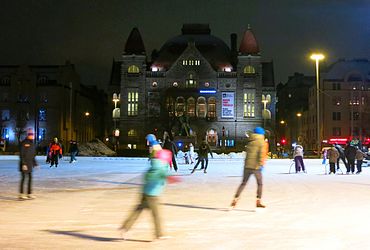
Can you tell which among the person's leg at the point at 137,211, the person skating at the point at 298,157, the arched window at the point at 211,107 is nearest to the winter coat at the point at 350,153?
the person skating at the point at 298,157

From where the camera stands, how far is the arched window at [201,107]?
92.8 meters

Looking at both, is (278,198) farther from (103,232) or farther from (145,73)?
(145,73)

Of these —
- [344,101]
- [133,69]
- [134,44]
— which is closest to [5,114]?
[133,69]

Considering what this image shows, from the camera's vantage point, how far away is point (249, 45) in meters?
97.2

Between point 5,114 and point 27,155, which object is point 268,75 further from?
point 27,155

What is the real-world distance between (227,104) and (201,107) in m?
4.60

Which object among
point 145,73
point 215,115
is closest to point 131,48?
point 145,73

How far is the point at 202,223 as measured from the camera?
10.2 metres

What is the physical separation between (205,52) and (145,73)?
12.4m

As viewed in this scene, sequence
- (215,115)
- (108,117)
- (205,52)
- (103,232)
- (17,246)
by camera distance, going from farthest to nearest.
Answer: (108,117) → (205,52) → (215,115) → (103,232) → (17,246)

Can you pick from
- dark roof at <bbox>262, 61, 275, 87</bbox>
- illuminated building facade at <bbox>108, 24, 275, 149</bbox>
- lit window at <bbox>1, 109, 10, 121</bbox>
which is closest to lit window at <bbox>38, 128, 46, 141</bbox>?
lit window at <bbox>1, 109, 10, 121</bbox>

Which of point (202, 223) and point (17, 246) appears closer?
point (17, 246)

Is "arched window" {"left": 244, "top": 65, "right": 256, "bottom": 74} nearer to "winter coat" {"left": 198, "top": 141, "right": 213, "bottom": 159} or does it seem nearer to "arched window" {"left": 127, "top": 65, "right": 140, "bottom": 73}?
"arched window" {"left": 127, "top": 65, "right": 140, "bottom": 73}

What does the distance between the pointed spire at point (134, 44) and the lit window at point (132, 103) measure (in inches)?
308
